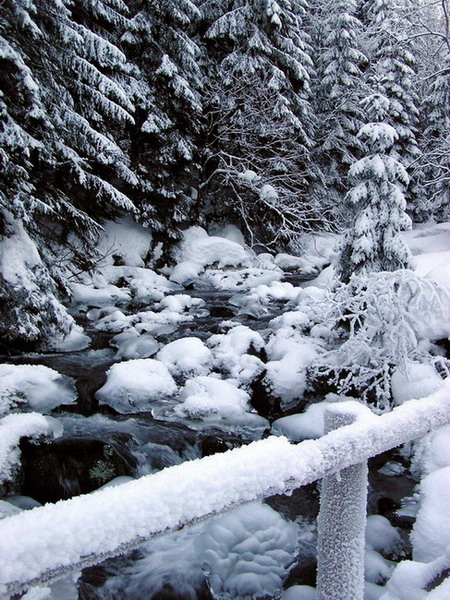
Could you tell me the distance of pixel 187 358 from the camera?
6.42 m

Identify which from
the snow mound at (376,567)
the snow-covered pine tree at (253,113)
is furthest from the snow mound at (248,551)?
the snow-covered pine tree at (253,113)

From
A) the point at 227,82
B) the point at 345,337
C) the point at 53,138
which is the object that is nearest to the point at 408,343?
the point at 345,337

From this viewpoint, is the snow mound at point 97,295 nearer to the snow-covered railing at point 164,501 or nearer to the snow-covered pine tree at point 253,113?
the snow-covered pine tree at point 253,113

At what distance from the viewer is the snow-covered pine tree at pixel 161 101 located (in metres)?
13.9

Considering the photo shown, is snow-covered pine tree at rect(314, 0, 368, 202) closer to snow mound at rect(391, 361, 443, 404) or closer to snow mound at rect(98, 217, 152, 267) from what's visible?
snow mound at rect(98, 217, 152, 267)

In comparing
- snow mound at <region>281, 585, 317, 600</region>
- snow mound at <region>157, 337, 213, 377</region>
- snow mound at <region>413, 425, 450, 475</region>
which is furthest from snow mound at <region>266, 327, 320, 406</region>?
snow mound at <region>281, 585, 317, 600</region>

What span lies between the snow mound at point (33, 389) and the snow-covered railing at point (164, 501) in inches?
180

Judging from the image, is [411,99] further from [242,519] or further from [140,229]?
[242,519]

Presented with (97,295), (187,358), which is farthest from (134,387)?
(97,295)

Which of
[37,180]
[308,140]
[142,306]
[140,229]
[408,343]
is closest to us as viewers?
[408,343]

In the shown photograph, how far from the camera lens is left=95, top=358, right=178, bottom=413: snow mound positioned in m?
5.45

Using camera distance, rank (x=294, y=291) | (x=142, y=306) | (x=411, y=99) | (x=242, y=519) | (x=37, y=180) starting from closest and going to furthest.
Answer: (x=242, y=519) < (x=37, y=180) < (x=142, y=306) < (x=294, y=291) < (x=411, y=99)

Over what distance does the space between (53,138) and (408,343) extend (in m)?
7.91

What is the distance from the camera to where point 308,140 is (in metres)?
17.7
